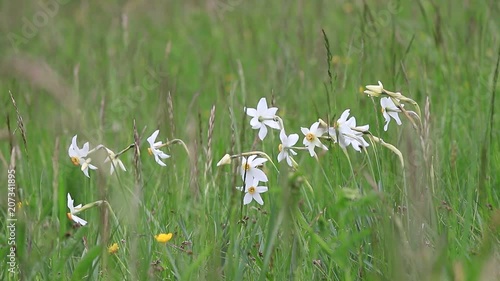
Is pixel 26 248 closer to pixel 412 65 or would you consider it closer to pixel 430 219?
pixel 430 219

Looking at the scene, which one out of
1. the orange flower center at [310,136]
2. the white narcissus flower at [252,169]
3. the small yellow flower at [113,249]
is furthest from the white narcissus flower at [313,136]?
the small yellow flower at [113,249]

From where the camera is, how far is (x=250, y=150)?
257cm

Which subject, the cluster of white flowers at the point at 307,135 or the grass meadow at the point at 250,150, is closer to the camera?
the grass meadow at the point at 250,150

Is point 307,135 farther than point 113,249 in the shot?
No

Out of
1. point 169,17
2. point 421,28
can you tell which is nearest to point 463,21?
point 421,28

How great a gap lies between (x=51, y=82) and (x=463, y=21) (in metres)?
3.55

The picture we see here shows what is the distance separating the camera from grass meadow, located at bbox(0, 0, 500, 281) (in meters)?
1.71

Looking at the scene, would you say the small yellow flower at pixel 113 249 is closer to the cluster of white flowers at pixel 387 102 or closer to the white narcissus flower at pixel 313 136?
the white narcissus flower at pixel 313 136

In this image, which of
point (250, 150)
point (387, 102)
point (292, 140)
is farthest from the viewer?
point (250, 150)

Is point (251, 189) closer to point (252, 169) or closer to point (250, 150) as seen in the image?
point (252, 169)

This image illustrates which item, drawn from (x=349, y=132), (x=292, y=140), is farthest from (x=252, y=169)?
(x=349, y=132)

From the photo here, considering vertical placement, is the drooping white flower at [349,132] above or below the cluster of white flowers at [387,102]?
below

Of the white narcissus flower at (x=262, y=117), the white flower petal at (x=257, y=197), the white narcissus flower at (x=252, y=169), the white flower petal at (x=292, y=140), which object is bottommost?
the white flower petal at (x=257, y=197)

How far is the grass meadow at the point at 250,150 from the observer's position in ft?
5.62
